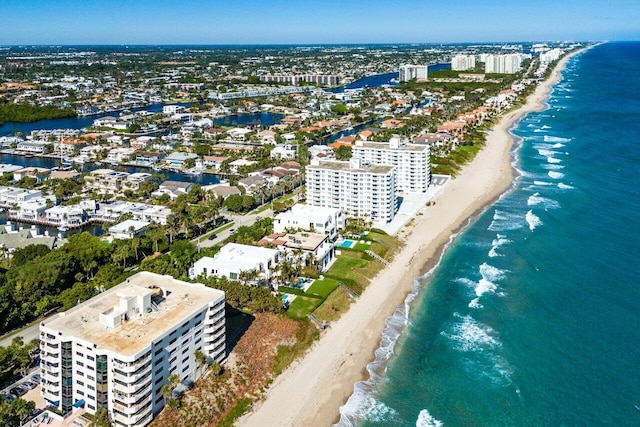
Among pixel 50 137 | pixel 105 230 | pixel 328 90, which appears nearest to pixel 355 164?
pixel 105 230

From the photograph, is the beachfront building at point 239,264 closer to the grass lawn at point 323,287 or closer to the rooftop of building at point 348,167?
the grass lawn at point 323,287

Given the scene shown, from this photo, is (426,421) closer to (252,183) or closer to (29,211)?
(252,183)

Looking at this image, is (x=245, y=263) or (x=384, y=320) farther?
(x=245, y=263)


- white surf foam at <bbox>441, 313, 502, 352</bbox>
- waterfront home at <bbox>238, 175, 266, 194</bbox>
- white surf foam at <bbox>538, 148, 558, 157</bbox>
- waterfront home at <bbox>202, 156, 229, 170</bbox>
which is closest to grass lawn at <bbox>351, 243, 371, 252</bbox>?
white surf foam at <bbox>441, 313, 502, 352</bbox>

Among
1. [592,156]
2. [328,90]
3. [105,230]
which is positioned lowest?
[105,230]

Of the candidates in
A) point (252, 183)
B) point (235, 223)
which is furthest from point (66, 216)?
point (252, 183)

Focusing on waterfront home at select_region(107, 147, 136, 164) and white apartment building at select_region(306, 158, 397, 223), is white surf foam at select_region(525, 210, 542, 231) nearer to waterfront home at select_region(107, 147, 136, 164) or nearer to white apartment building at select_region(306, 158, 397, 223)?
white apartment building at select_region(306, 158, 397, 223)

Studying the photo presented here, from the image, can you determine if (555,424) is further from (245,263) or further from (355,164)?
(355,164)
